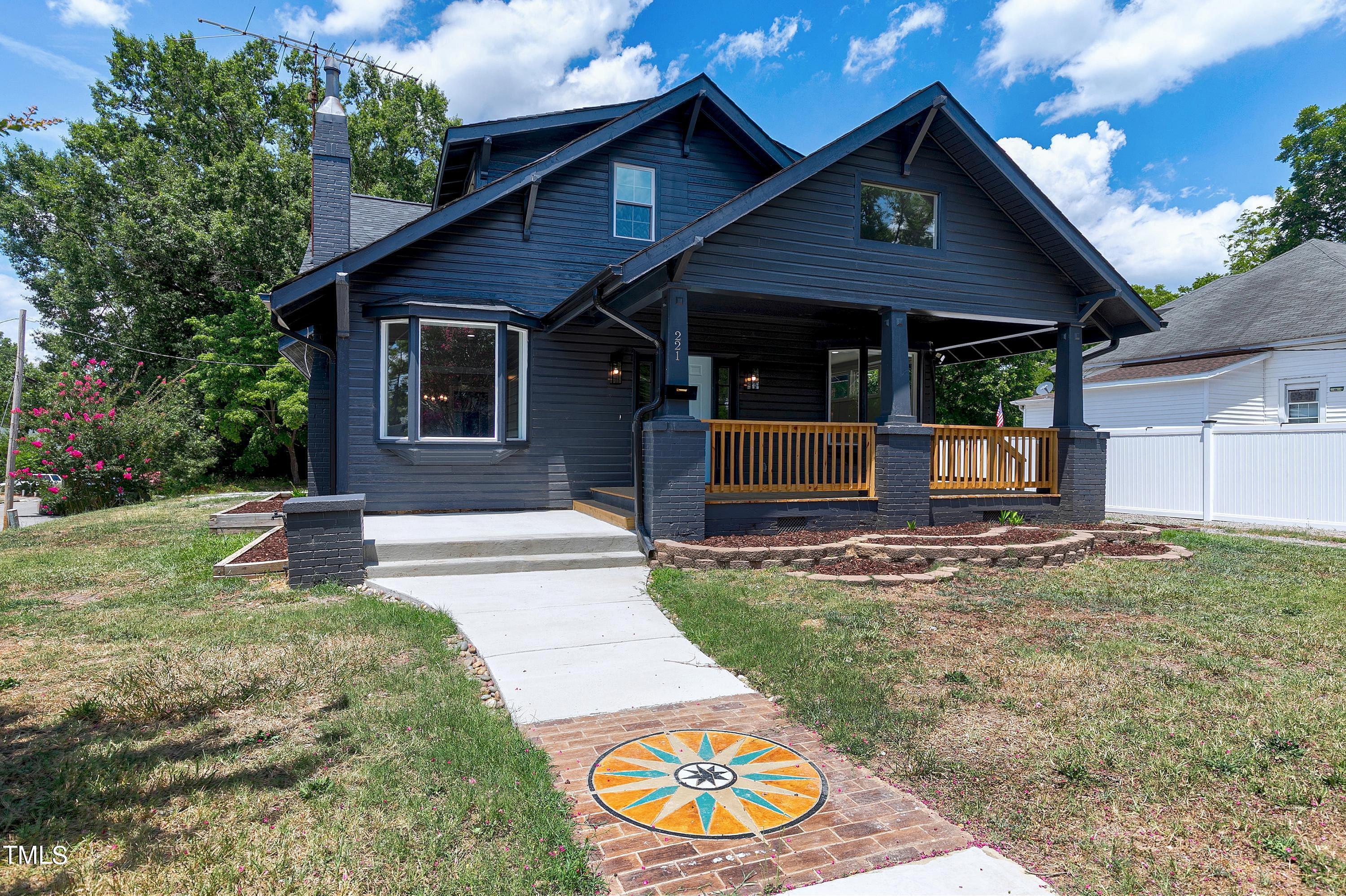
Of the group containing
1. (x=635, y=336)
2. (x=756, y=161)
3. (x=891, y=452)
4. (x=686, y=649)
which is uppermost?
(x=756, y=161)

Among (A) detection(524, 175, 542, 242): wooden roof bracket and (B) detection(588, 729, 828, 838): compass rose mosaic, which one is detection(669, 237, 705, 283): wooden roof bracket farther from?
(B) detection(588, 729, 828, 838): compass rose mosaic

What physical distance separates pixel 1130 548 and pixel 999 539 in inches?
63.1

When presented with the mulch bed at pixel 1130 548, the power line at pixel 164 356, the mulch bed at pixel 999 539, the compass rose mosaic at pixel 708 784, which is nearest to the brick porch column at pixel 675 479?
the mulch bed at pixel 999 539

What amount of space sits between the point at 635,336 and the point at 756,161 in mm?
3586

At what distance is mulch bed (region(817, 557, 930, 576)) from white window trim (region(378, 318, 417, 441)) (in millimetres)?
5729

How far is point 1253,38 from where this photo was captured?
17.5 m

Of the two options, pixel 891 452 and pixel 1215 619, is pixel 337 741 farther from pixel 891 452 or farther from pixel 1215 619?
pixel 891 452

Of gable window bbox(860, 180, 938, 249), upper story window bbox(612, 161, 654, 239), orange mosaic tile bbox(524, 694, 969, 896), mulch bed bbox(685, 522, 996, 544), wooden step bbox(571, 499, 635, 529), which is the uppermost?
upper story window bbox(612, 161, 654, 239)

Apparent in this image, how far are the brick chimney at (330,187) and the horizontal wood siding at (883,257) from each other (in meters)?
6.28

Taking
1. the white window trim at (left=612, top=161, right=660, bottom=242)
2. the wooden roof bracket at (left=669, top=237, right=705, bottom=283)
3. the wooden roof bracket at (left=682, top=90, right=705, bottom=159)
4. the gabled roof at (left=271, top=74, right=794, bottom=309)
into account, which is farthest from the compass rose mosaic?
the wooden roof bracket at (left=682, top=90, right=705, bottom=159)

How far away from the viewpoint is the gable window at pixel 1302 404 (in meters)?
15.2

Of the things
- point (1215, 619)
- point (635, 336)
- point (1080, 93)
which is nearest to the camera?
point (1215, 619)

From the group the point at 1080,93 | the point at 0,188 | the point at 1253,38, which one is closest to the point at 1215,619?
the point at 1253,38

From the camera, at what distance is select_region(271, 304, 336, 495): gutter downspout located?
874cm
